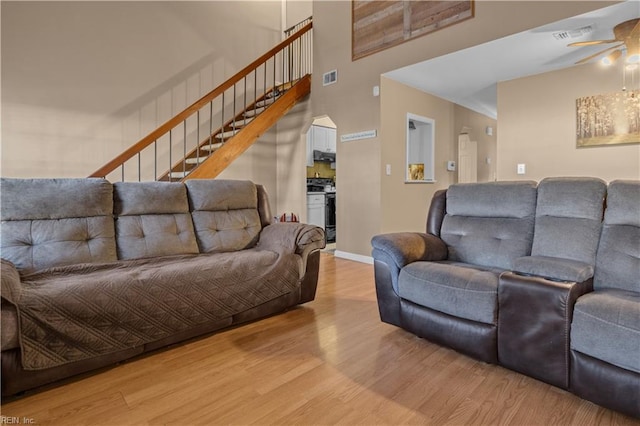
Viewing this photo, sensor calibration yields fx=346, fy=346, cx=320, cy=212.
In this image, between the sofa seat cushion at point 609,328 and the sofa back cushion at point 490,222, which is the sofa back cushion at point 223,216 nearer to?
the sofa back cushion at point 490,222

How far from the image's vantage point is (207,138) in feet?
18.4

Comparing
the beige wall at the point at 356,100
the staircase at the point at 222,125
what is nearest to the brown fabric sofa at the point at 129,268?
the staircase at the point at 222,125

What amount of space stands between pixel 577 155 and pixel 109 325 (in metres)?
4.84

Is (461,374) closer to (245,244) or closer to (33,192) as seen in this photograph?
(245,244)

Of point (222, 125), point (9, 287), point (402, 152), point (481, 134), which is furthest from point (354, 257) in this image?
point (9, 287)

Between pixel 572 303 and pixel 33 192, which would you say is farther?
pixel 33 192

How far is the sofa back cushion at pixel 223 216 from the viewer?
2.86 meters

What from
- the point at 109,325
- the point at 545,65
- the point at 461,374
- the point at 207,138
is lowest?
the point at 461,374

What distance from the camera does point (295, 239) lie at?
2.72 metres

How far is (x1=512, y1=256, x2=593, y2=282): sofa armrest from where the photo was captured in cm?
162

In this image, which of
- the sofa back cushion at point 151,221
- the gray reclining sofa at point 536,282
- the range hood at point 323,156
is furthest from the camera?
the range hood at point 323,156

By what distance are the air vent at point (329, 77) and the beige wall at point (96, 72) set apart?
1.82m

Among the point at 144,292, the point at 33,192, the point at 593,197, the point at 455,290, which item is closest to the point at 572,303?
the point at 455,290

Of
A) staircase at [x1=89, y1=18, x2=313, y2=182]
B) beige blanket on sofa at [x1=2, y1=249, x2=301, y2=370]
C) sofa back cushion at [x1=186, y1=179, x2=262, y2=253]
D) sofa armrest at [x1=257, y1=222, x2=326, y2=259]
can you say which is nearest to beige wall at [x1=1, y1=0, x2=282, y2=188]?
staircase at [x1=89, y1=18, x2=313, y2=182]
